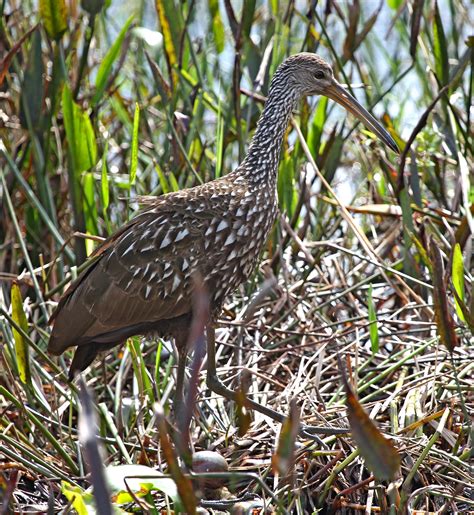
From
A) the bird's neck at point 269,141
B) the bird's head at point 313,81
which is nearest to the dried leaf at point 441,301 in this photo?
the bird's neck at point 269,141

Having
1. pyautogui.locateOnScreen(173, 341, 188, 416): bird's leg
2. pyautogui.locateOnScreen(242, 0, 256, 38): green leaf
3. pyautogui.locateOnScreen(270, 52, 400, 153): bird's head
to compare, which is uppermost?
pyautogui.locateOnScreen(242, 0, 256, 38): green leaf

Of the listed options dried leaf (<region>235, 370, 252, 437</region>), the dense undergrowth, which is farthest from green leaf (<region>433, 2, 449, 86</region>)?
dried leaf (<region>235, 370, 252, 437</region>)

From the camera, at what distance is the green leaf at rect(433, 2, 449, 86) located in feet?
13.5

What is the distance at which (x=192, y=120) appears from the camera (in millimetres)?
4531

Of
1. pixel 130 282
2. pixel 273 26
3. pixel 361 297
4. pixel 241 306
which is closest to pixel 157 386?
pixel 130 282

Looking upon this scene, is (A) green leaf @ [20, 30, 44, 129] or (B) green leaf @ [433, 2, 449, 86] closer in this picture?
(B) green leaf @ [433, 2, 449, 86]

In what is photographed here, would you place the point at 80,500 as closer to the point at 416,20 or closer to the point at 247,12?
the point at 247,12

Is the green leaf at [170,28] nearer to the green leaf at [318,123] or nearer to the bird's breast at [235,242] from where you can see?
the green leaf at [318,123]

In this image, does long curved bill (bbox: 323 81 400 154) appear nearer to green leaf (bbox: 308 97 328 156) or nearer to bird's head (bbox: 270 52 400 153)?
bird's head (bbox: 270 52 400 153)

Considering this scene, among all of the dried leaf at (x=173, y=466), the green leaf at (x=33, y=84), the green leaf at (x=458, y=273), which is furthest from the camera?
the green leaf at (x=33, y=84)

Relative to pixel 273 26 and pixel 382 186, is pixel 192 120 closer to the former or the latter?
pixel 273 26

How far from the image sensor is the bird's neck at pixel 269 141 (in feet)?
12.3

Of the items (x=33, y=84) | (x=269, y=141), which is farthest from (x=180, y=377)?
(x=33, y=84)

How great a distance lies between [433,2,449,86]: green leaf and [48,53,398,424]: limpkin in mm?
1035
